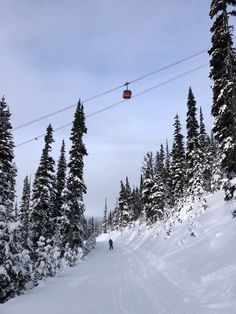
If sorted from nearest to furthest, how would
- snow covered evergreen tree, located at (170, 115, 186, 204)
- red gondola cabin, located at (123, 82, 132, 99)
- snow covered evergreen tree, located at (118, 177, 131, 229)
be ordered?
red gondola cabin, located at (123, 82, 132, 99)
snow covered evergreen tree, located at (170, 115, 186, 204)
snow covered evergreen tree, located at (118, 177, 131, 229)

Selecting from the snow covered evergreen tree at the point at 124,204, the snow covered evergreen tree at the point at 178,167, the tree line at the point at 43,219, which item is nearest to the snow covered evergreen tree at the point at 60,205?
the tree line at the point at 43,219

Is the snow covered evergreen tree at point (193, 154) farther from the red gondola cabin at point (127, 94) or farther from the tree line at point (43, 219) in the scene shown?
the red gondola cabin at point (127, 94)

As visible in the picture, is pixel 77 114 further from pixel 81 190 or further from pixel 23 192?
pixel 23 192

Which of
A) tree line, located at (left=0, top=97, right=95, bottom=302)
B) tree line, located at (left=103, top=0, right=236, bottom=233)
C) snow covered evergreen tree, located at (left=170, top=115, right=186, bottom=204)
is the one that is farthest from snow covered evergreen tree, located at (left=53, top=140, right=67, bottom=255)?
snow covered evergreen tree, located at (left=170, top=115, right=186, bottom=204)

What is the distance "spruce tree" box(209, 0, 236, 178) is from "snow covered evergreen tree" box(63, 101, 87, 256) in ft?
54.6

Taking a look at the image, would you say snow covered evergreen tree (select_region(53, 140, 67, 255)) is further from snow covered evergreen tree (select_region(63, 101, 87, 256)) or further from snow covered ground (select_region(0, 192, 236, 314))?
snow covered ground (select_region(0, 192, 236, 314))

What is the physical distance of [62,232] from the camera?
116 ft

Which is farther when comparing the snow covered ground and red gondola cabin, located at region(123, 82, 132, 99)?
red gondola cabin, located at region(123, 82, 132, 99)

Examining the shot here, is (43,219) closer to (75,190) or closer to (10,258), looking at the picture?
(75,190)

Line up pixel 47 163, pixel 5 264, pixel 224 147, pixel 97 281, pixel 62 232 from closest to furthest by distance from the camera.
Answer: pixel 5 264 → pixel 97 281 → pixel 224 147 → pixel 62 232 → pixel 47 163

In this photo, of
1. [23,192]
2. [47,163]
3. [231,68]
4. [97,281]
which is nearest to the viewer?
[97,281]

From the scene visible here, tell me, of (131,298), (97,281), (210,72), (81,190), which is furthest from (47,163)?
(131,298)

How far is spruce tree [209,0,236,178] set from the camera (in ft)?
64.5

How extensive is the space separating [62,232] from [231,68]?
23702mm
